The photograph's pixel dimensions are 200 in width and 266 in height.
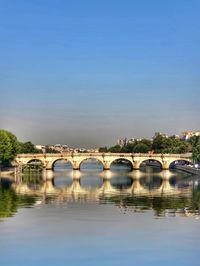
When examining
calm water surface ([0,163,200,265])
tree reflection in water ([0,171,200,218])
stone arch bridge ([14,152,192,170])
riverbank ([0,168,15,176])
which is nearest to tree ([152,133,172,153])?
stone arch bridge ([14,152,192,170])

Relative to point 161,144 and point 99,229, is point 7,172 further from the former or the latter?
point 161,144

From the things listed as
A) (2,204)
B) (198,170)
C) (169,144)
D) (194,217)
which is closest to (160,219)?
(194,217)

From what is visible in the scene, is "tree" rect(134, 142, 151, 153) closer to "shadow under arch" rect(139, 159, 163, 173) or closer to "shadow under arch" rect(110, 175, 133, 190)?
"shadow under arch" rect(139, 159, 163, 173)

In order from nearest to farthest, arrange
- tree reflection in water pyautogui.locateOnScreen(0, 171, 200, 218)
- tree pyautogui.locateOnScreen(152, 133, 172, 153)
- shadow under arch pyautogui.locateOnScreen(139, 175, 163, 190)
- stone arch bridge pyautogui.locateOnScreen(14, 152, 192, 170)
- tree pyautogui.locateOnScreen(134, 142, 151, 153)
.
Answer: tree reflection in water pyautogui.locateOnScreen(0, 171, 200, 218)
shadow under arch pyautogui.locateOnScreen(139, 175, 163, 190)
stone arch bridge pyautogui.locateOnScreen(14, 152, 192, 170)
tree pyautogui.locateOnScreen(152, 133, 172, 153)
tree pyautogui.locateOnScreen(134, 142, 151, 153)

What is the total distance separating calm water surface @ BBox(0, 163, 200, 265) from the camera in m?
28.9

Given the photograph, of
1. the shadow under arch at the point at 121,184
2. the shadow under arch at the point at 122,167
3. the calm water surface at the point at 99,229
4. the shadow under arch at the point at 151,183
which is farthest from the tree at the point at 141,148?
the calm water surface at the point at 99,229

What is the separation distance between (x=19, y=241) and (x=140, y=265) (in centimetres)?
762

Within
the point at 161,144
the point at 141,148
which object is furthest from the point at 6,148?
the point at 141,148

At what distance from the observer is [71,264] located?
27.5 m

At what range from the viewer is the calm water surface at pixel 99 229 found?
28.9 m

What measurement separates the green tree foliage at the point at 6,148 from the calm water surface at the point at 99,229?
3940 cm

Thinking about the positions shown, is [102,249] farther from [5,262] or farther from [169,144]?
[169,144]

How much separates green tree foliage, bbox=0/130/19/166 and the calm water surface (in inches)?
1551

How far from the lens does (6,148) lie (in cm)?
9988
